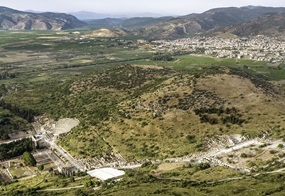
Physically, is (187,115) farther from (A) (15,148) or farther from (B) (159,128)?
(A) (15,148)

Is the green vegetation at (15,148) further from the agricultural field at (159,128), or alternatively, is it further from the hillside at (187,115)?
the hillside at (187,115)

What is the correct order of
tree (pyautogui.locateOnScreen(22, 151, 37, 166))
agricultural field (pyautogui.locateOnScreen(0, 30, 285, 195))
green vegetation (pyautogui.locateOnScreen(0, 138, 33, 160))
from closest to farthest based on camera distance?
1. agricultural field (pyautogui.locateOnScreen(0, 30, 285, 195))
2. tree (pyautogui.locateOnScreen(22, 151, 37, 166))
3. green vegetation (pyautogui.locateOnScreen(0, 138, 33, 160))

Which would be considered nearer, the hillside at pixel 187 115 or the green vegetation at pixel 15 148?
the hillside at pixel 187 115

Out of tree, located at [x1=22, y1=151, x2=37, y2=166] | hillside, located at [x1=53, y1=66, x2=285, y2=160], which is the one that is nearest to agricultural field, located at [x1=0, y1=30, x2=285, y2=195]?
hillside, located at [x1=53, y1=66, x2=285, y2=160]

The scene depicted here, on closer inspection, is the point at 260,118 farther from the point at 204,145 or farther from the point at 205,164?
the point at 205,164

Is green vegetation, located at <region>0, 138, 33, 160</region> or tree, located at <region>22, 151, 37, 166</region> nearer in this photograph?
tree, located at <region>22, 151, 37, 166</region>

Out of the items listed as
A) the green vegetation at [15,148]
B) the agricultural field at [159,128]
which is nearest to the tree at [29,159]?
the agricultural field at [159,128]

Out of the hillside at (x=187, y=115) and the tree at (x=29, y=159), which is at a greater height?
the hillside at (x=187, y=115)

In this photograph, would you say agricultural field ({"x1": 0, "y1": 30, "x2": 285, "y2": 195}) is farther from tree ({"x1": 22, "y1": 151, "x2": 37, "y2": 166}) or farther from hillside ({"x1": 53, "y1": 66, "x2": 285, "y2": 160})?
tree ({"x1": 22, "y1": 151, "x2": 37, "y2": 166})

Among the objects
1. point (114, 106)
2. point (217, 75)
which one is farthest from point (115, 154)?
point (217, 75)
